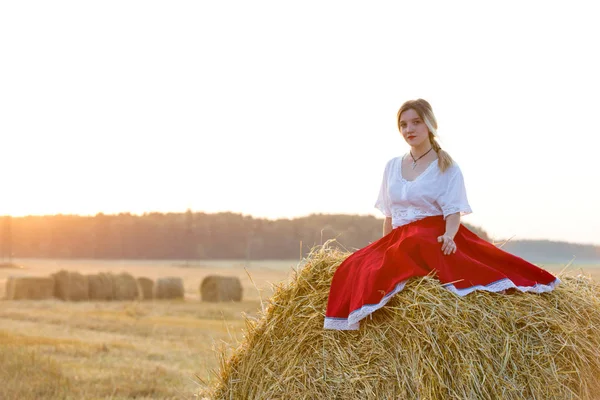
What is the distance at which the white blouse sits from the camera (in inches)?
173

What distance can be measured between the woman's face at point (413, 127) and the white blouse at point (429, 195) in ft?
0.65

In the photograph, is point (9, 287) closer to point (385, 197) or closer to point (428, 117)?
point (385, 197)

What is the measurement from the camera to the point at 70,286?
22.2 m

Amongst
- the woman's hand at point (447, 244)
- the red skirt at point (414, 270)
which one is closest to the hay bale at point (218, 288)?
the red skirt at point (414, 270)

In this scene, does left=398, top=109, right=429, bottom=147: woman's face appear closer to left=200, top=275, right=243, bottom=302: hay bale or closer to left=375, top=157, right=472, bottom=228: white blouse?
left=375, top=157, right=472, bottom=228: white blouse

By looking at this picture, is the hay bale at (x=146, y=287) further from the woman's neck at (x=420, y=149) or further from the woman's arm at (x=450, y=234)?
the woman's arm at (x=450, y=234)

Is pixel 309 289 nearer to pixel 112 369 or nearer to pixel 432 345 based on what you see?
pixel 432 345

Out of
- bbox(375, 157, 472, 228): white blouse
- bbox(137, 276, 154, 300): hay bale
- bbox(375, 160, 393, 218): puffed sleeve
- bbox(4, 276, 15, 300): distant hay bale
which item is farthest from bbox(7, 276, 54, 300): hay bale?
bbox(375, 157, 472, 228): white blouse

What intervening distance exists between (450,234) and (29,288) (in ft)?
66.4

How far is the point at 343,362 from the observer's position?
Result: 3.93 m

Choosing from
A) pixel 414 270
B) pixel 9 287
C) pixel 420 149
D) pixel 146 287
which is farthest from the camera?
pixel 146 287

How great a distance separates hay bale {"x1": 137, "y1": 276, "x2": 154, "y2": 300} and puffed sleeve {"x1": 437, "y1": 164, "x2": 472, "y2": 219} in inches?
791

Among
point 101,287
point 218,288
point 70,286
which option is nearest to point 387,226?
point 218,288

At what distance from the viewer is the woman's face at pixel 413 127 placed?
447cm
